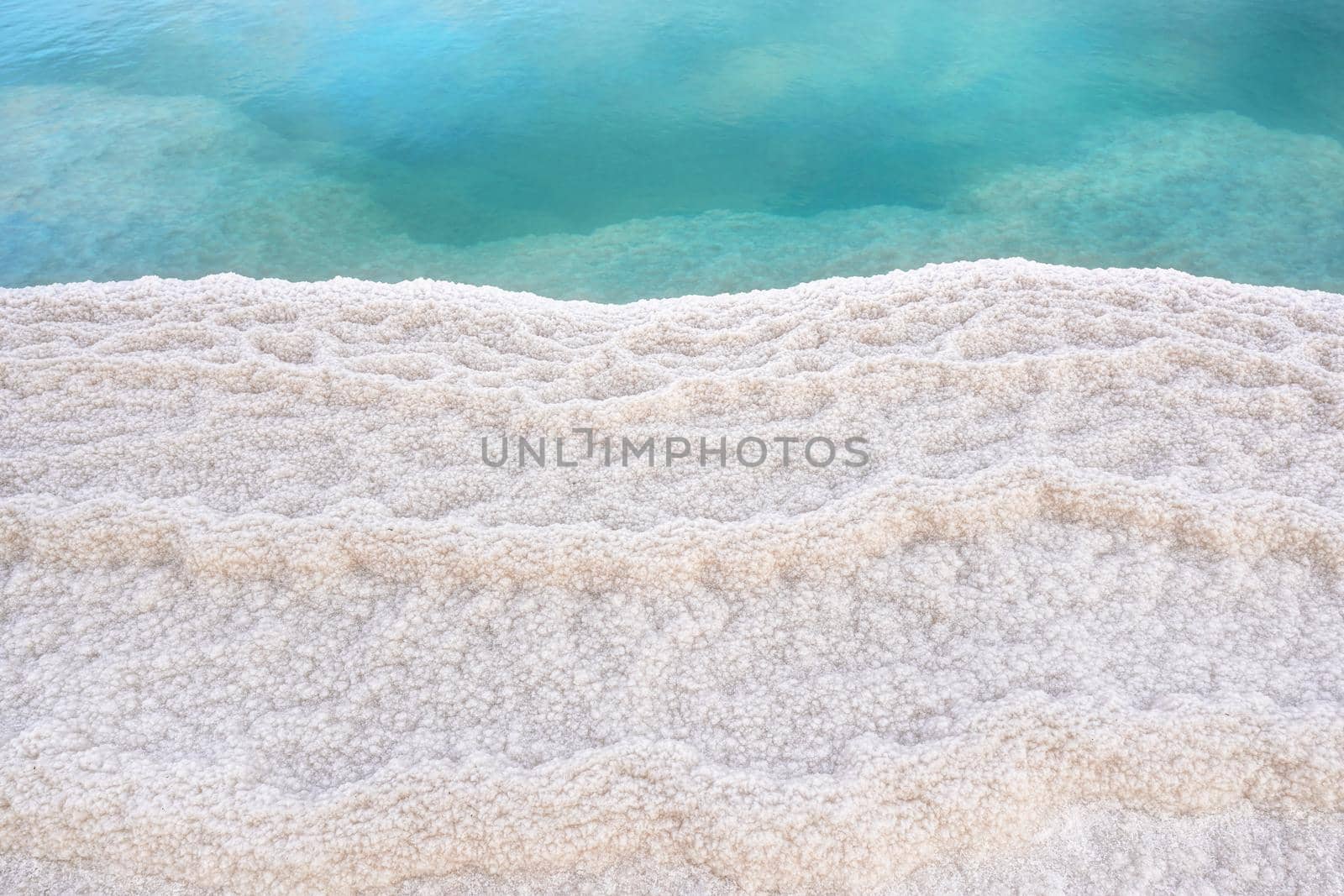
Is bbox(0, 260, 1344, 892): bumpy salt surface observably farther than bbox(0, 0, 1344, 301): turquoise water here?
No

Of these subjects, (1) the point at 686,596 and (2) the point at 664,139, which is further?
(2) the point at 664,139

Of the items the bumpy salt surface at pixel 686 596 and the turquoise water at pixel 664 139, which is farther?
the turquoise water at pixel 664 139

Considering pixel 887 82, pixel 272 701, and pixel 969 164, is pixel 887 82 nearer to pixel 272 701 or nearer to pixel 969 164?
pixel 969 164

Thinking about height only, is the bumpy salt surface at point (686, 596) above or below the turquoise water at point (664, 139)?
below

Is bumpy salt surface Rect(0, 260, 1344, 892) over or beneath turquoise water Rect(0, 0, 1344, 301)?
beneath

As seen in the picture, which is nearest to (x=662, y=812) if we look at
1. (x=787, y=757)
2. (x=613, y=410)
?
(x=787, y=757)
